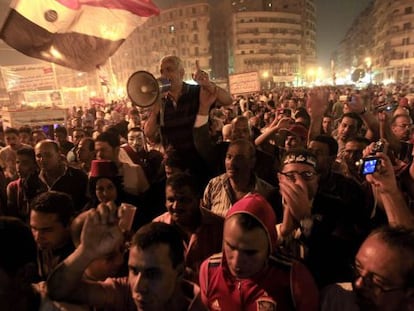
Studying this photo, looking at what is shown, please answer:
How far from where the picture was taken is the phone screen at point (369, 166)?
2445 mm

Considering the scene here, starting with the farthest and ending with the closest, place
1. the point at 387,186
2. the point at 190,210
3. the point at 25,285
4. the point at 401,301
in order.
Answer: the point at 190,210, the point at 387,186, the point at 25,285, the point at 401,301

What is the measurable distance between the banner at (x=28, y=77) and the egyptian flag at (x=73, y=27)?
13.5 feet

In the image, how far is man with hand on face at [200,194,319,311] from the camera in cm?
212

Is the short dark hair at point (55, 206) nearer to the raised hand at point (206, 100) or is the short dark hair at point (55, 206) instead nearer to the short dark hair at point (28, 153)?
the raised hand at point (206, 100)

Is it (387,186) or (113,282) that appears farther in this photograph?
(387,186)

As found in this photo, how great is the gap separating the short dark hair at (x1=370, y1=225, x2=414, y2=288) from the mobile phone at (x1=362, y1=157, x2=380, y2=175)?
514 mm

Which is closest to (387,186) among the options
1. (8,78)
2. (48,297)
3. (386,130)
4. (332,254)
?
(332,254)

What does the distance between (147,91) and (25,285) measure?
100 inches

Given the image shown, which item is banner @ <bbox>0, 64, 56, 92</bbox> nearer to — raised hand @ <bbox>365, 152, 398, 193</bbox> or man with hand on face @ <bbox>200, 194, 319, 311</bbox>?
man with hand on face @ <bbox>200, 194, 319, 311</bbox>

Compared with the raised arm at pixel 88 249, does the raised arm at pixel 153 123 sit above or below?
above

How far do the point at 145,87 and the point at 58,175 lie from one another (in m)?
1.58

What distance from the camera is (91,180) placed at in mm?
3826

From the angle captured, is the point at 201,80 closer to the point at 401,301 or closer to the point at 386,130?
the point at 386,130

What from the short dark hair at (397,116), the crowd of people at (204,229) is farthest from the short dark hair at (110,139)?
the short dark hair at (397,116)
